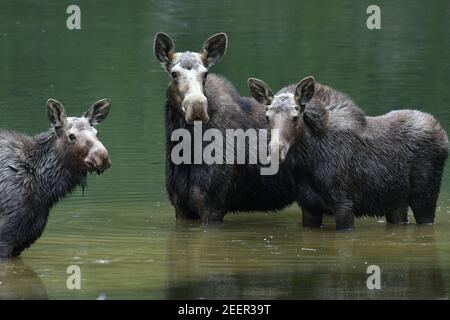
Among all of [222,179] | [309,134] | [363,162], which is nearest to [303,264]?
[309,134]

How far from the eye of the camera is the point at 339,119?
53.4ft

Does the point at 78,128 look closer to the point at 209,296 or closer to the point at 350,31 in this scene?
the point at 209,296

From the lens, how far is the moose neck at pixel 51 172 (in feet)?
47.3

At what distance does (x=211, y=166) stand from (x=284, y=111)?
46.0 inches

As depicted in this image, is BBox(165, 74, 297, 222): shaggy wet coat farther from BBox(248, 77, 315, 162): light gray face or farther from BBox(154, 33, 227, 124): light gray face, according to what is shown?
BBox(248, 77, 315, 162): light gray face

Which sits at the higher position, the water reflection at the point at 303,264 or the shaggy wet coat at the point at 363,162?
the shaggy wet coat at the point at 363,162

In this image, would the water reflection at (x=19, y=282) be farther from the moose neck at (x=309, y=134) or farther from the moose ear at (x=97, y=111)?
the moose neck at (x=309, y=134)

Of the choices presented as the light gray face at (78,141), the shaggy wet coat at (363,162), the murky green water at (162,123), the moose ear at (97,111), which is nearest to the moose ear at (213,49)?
the shaggy wet coat at (363,162)

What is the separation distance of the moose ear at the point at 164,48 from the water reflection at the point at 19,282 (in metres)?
3.40

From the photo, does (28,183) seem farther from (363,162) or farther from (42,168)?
(363,162)

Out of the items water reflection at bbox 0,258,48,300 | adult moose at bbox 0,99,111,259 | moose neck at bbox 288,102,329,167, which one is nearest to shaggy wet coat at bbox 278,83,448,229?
moose neck at bbox 288,102,329,167

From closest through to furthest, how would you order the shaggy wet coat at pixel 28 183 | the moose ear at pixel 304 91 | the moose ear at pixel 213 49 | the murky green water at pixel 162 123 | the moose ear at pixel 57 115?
the murky green water at pixel 162 123 < the shaggy wet coat at pixel 28 183 < the moose ear at pixel 57 115 < the moose ear at pixel 304 91 < the moose ear at pixel 213 49
